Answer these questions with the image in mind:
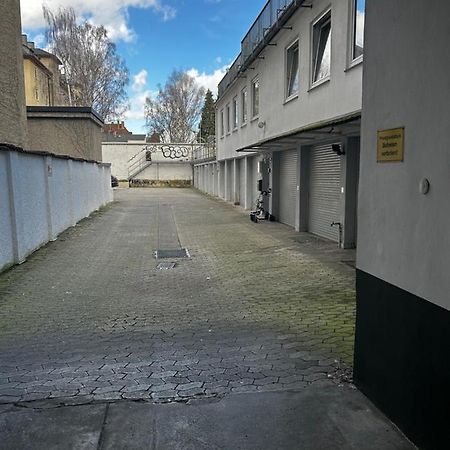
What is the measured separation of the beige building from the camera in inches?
1318

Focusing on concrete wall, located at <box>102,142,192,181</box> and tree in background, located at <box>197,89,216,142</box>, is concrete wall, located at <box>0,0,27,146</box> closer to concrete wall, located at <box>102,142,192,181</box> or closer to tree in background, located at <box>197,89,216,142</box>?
concrete wall, located at <box>102,142,192,181</box>

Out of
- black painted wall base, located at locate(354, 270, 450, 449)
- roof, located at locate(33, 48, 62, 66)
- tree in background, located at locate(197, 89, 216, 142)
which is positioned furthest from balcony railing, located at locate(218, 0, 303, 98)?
tree in background, located at locate(197, 89, 216, 142)

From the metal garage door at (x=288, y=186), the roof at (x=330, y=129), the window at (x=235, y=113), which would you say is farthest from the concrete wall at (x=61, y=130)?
the roof at (x=330, y=129)

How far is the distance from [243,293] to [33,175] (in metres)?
6.25

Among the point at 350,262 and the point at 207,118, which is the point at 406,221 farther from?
the point at 207,118

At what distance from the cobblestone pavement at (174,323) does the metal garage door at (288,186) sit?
409 centimetres

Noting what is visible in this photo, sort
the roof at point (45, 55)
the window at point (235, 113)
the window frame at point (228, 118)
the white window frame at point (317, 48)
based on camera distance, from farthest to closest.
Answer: the roof at point (45, 55), the window frame at point (228, 118), the window at point (235, 113), the white window frame at point (317, 48)

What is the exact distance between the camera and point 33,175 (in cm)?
1038

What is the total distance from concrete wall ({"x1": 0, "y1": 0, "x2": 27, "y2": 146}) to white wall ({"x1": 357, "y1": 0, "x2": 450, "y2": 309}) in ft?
49.2

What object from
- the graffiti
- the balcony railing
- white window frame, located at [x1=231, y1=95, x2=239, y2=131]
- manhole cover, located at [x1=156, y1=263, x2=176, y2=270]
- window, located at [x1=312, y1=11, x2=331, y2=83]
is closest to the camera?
manhole cover, located at [x1=156, y1=263, x2=176, y2=270]

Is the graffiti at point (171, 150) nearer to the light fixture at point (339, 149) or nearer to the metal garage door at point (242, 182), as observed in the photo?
the metal garage door at point (242, 182)

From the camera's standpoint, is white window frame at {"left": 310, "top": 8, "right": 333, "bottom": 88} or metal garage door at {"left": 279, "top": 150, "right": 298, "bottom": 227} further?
metal garage door at {"left": 279, "top": 150, "right": 298, "bottom": 227}

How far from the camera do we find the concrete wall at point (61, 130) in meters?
21.7

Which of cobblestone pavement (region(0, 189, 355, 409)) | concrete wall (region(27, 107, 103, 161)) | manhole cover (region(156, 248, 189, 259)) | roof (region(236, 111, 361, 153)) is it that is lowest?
manhole cover (region(156, 248, 189, 259))
